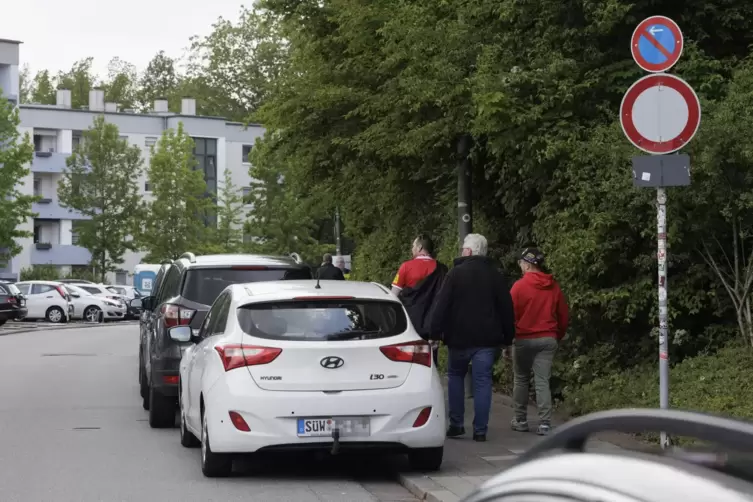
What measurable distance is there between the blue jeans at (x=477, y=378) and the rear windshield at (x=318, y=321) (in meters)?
1.78

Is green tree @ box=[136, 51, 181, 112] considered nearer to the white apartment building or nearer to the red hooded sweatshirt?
the white apartment building

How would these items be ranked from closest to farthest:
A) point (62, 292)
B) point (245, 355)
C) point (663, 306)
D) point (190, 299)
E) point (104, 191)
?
point (663, 306)
point (245, 355)
point (190, 299)
point (62, 292)
point (104, 191)

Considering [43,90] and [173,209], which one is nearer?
[173,209]

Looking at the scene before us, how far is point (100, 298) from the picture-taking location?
5472 cm

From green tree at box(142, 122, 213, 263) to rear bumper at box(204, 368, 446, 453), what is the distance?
2343 inches

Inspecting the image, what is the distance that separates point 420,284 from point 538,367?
2.13 metres

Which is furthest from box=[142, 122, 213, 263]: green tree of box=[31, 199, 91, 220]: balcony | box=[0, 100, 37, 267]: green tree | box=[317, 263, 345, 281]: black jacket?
box=[317, 263, 345, 281]: black jacket

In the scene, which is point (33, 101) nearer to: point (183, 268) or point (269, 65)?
point (269, 65)

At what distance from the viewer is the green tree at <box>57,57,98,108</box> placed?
104 m

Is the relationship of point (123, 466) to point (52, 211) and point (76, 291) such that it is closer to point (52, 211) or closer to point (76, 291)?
point (76, 291)

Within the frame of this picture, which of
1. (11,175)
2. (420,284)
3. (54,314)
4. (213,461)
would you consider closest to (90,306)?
(54,314)

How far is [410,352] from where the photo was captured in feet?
31.4

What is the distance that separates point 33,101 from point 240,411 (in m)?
101

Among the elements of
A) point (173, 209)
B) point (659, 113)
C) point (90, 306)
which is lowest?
point (90, 306)
